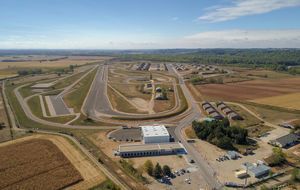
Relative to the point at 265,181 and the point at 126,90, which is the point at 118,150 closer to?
the point at 265,181

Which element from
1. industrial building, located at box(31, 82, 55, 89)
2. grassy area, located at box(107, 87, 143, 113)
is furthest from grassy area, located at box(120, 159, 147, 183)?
industrial building, located at box(31, 82, 55, 89)

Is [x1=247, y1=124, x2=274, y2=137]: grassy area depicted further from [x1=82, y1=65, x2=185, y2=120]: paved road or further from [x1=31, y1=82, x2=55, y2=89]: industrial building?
[x1=31, y1=82, x2=55, y2=89]: industrial building

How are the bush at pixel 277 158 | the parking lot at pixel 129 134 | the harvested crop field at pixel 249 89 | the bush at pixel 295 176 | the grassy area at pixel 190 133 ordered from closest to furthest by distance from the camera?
the bush at pixel 295 176, the bush at pixel 277 158, the parking lot at pixel 129 134, the grassy area at pixel 190 133, the harvested crop field at pixel 249 89

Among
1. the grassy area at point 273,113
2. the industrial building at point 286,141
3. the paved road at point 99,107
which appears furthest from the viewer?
the paved road at point 99,107

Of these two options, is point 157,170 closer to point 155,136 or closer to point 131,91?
point 155,136

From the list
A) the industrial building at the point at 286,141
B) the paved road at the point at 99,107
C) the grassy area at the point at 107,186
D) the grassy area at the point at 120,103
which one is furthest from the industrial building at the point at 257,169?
the grassy area at the point at 120,103

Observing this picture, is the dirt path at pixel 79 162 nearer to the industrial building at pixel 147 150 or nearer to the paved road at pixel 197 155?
the industrial building at pixel 147 150

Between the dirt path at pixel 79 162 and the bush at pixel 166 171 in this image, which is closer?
the dirt path at pixel 79 162

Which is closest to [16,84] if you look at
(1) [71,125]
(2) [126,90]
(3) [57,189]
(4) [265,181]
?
(2) [126,90]
